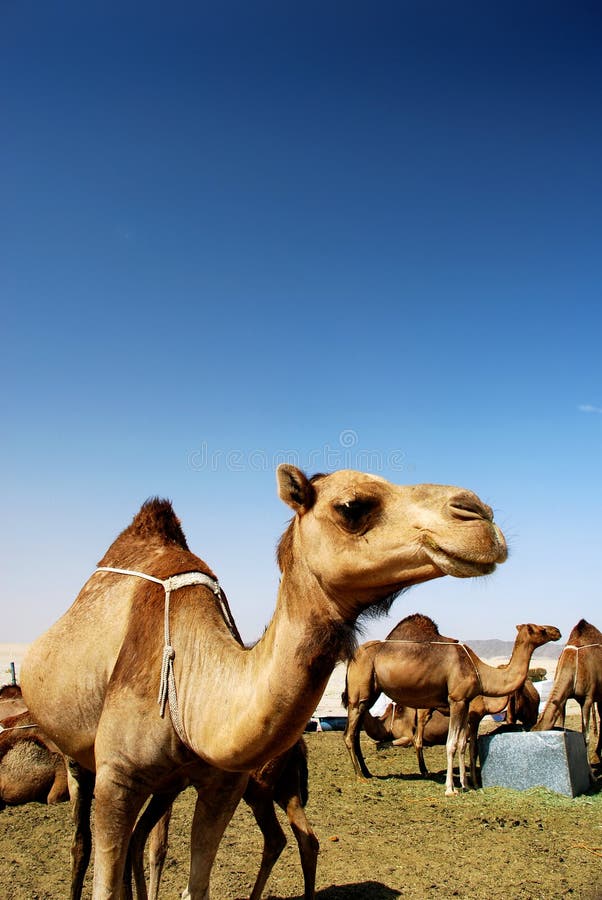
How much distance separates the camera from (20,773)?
8539 millimetres

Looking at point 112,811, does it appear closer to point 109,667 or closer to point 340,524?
point 109,667

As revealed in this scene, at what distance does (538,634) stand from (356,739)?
3.53 metres

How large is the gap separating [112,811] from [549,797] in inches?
305

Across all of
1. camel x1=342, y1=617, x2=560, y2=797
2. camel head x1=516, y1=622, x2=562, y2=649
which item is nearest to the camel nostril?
camel x1=342, y1=617, x2=560, y2=797

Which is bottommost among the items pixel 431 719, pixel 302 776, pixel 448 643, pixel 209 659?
pixel 431 719

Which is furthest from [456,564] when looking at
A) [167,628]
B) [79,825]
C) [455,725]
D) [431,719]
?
[431,719]

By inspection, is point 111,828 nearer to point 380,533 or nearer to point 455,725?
point 380,533

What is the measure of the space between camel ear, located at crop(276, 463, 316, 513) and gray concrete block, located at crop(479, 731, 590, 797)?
818 centimetres

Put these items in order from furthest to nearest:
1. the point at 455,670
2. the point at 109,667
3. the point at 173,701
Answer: the point at 455,670
the point at 109,667
the point at 173,701

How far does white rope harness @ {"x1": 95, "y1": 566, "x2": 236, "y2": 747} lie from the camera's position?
10.5 feet

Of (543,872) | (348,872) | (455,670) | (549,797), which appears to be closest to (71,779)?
(348,872)

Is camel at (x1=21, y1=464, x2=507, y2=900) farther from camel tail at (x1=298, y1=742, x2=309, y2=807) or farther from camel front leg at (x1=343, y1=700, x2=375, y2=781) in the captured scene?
camel front leg at (x1=343, y1=700, x2=375, y2=781)

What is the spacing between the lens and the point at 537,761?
9586 mm

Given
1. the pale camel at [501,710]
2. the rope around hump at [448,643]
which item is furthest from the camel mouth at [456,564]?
the rope around hump at [448,643]
